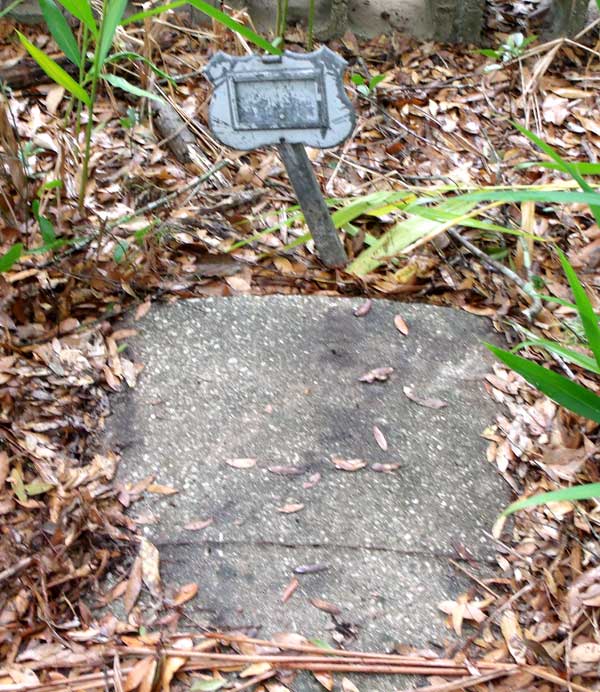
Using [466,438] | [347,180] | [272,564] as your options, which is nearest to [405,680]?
[272,564]

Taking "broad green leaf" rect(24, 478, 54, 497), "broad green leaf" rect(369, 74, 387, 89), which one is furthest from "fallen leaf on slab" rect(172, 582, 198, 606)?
"broad green leaf" rect(369, 74, 387, 89)

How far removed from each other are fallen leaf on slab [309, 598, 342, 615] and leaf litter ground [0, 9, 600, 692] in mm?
79

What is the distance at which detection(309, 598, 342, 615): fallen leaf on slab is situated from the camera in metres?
1.53

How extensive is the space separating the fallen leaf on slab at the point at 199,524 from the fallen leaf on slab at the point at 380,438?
416 mm

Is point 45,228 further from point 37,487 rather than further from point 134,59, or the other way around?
point 134,59

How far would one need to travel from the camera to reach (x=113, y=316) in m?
2.03

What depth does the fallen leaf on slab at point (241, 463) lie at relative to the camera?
1742 millimetres

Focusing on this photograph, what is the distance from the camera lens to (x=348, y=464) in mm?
1750

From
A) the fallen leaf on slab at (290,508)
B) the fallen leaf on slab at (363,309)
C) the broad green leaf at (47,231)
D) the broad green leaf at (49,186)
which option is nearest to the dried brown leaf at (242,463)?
the fallen leaf on slab at (290,508)

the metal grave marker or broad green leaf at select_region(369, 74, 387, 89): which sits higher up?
the metal grave marker

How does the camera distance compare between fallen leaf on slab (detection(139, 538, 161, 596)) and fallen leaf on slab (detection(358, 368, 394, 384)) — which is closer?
fallen leaf on slab (detection(139, 538, 161, 596))

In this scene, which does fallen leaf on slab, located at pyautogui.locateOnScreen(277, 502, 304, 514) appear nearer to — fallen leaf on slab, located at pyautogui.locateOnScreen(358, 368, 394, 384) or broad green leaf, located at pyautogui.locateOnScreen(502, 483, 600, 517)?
fallen leaf on slab, located at pyautogui.locateOnScreen(358, 368, 394, 384)

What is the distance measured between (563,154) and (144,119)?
4.64 feet

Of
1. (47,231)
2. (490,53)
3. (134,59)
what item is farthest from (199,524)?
(490,53)
